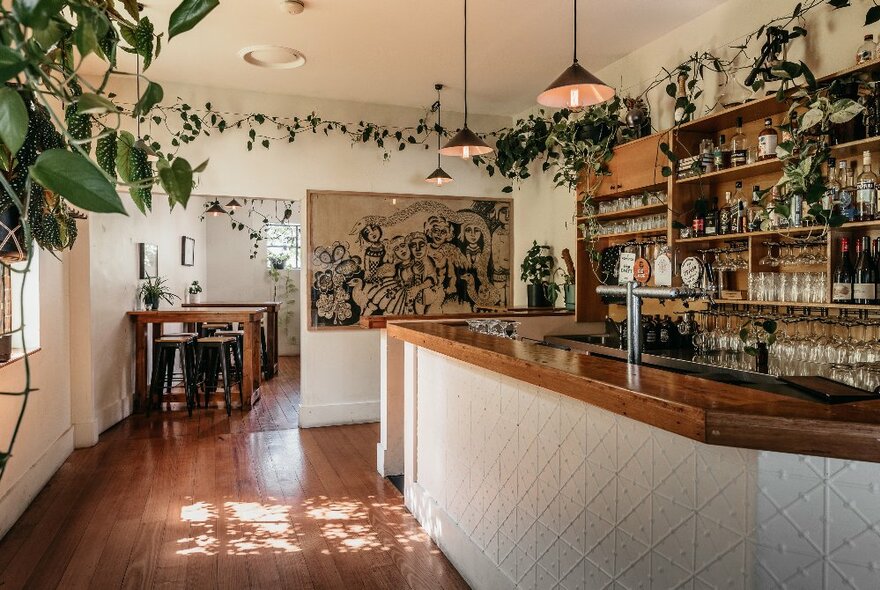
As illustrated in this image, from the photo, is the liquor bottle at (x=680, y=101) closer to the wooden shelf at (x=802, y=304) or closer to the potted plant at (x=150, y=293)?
the wooden shelf at (x=802, y=304)

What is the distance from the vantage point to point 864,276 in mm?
2844

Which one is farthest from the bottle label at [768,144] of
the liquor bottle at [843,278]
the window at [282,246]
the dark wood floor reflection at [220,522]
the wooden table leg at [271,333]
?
the window at [282,246]

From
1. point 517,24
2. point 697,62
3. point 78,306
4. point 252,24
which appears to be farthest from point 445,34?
point 78,306

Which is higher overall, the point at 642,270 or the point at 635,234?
the point at 635,234

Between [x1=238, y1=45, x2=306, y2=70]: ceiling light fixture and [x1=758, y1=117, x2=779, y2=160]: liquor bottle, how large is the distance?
309 cm

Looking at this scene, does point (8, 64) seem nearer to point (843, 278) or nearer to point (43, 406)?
point (843, 278)

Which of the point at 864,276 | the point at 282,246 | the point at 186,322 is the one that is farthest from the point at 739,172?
the point at 282,246

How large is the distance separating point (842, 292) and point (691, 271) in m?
0.95

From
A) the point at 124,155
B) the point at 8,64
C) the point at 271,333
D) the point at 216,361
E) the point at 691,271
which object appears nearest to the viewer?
the point at 8,64

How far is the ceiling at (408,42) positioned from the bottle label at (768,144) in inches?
42.4

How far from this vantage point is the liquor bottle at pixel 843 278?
2.80 meters

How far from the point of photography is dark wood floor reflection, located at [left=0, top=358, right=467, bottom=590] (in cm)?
262

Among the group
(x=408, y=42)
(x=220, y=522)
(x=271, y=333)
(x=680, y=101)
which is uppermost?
(x=408, y=42)

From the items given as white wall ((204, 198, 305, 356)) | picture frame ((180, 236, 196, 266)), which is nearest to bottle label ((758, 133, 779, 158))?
picture frame ((180, 236, 196, 266))
